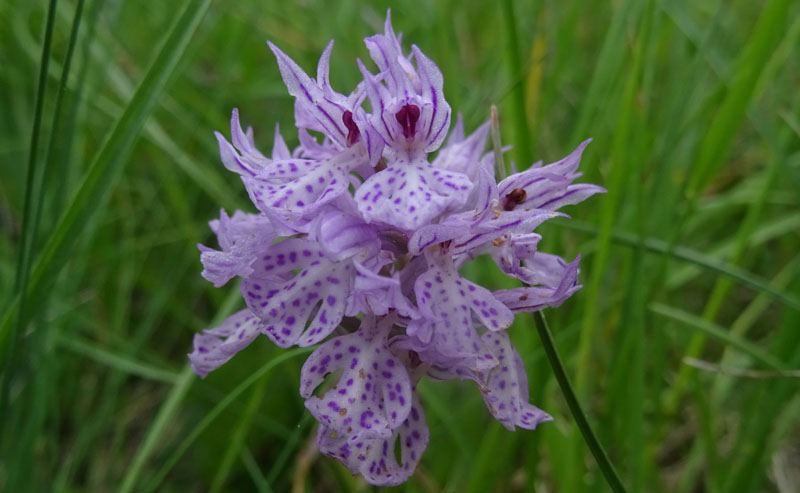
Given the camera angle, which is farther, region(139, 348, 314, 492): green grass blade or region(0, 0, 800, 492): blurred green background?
region(0, 0, 800, 492): blurred green background

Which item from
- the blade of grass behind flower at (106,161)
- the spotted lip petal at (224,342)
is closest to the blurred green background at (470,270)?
the blade of grass behind flower at (106,161)

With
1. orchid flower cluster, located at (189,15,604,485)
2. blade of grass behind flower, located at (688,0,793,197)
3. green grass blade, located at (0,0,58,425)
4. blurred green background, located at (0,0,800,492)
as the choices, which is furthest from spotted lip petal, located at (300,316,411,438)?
blade of grass behind flower, located at (688,0,793,197)

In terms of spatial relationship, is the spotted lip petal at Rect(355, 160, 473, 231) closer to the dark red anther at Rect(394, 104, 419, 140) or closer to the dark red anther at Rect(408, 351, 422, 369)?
the dark red anther at Rect(394, 104, 419, 140)

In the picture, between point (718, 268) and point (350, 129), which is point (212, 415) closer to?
point (350, 129)

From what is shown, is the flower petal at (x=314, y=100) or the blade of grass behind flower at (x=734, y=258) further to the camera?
the blade of grass behind flower at (x=734, y=258)

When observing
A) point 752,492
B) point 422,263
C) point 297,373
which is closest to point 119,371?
point 297,373

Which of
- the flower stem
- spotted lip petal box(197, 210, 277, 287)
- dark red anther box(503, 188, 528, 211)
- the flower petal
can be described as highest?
the flower petal

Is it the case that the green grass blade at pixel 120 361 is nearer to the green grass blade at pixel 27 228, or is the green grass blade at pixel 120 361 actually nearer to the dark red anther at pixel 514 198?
the green grass blade at pixel 27 228
